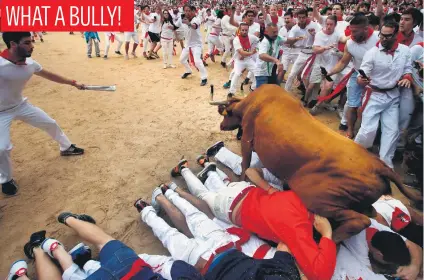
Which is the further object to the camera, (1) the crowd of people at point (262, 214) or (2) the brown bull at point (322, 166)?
(2) the brown bull at point (322, 166)

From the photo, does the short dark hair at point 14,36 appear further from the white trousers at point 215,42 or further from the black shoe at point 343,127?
the white trousers at point 215,42

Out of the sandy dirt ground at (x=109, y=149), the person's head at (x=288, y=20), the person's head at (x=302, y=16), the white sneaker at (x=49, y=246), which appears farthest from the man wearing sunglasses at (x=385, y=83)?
the white sneaker at (x=49, y=246)

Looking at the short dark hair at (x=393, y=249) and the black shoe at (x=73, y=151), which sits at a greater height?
the short dark hair at (x=393, y=249)

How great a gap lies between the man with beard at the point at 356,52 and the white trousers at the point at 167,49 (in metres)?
5.98

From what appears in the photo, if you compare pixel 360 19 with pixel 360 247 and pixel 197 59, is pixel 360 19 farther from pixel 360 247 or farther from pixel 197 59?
pixel 197 59

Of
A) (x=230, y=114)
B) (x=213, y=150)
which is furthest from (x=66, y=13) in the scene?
(x=230, y=114)

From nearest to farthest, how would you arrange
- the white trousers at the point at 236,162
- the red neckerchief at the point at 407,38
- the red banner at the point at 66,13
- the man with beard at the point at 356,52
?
the white trousers at the point at 236,162 → the man with beard at the point at 356,52 → the red neckerchief at the point at 407,38 → the red banner at the point at 66,13

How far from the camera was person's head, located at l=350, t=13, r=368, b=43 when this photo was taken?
465 cm

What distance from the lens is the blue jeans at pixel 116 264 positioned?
2.31m

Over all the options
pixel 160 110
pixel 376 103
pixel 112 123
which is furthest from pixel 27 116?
pixel 376 103

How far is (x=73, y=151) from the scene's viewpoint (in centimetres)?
481

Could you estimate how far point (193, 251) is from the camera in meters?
2.67

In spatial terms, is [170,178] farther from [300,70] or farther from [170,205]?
[300,70]

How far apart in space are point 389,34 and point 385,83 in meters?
Answer: 0.66
